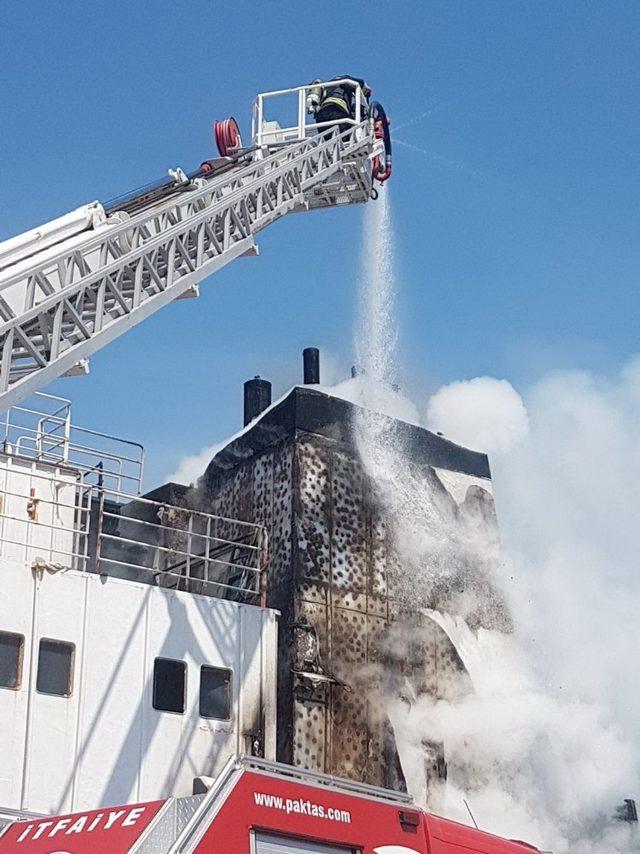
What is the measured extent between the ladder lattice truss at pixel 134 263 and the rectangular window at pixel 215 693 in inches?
193

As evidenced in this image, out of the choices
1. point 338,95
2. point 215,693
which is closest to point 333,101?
point 338,95

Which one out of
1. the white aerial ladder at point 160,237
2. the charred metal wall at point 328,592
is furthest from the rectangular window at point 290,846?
the charred metal wall at point 328,592

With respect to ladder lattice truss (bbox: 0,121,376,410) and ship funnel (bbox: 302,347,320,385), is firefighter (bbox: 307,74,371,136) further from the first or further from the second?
ship funnel (bbox: 302,347,320,385)

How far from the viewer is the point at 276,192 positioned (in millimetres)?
15562

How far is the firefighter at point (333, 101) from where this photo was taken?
1759 cm

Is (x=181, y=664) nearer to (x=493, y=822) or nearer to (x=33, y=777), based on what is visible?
(x=33, y=777)

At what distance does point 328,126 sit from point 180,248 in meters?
5.64

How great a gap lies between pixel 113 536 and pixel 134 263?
531 cm

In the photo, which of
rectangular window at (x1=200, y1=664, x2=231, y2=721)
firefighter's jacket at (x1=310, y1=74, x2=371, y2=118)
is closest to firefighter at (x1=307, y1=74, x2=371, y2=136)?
firefighter's jacket at (x1=310, y1=74, x2=371, y2=118)

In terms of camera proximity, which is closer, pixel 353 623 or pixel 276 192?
pixel 276 192

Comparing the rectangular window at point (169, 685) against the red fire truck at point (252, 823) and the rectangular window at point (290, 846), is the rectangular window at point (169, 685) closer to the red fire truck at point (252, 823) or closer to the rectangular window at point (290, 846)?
the red fire truck at point (252, 823)

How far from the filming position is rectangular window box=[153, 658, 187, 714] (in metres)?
14.1

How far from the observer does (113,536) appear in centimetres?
1625

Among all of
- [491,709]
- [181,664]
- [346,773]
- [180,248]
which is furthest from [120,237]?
[491,709]
